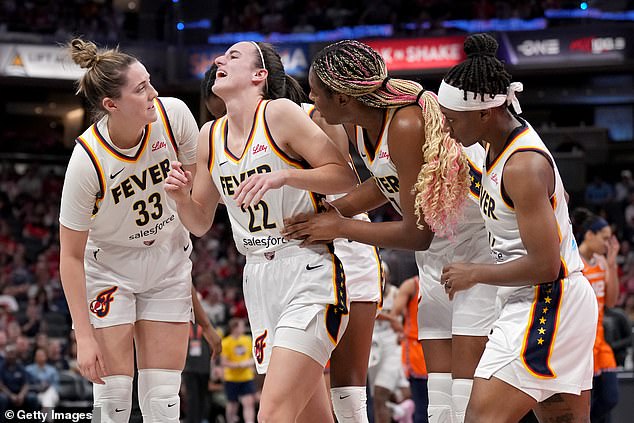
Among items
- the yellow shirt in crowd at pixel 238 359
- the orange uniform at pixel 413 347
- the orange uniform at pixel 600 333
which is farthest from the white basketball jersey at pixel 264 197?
the yellow shirt in crowd at pixel 238 359

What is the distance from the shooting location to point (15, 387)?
10.6m

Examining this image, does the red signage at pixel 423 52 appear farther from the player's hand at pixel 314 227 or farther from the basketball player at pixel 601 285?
the player's hand at pixel 314 227

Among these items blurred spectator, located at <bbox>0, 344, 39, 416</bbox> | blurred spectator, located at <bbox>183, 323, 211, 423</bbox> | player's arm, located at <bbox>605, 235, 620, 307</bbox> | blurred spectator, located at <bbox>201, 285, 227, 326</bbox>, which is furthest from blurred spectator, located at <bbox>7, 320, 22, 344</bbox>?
player's arm, located at <bbox>605, 235, 620, 307</bbox>

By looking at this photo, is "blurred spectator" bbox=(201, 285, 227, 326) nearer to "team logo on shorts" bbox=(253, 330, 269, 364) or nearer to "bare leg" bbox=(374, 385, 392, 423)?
"bare leg" bbox=(374, 385, 392, 423)

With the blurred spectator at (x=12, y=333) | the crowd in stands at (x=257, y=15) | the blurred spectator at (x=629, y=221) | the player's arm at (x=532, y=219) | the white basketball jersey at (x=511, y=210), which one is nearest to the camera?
the player's arm at (x=532, y=219)

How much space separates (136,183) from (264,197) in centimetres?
88

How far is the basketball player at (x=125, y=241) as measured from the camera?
14.3ft

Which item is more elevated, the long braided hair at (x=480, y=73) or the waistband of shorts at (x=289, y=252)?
the long braided hair at (x=480, y=73)

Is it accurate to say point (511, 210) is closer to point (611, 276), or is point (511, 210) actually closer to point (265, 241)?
point (265, 241)

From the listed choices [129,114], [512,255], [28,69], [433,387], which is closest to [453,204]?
[512,255]

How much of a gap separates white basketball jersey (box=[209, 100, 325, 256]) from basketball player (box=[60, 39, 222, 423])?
2.14 ft

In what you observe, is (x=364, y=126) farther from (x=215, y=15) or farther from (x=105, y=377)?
(x=215, y=15)

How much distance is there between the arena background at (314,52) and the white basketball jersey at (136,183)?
1178cm

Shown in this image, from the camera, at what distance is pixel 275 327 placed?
3.91m
